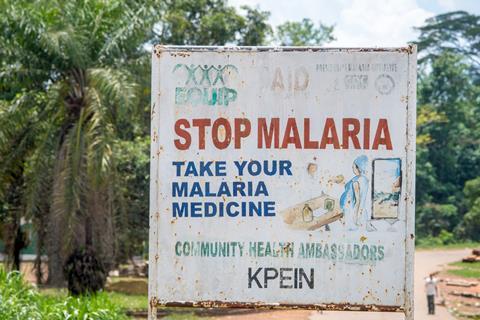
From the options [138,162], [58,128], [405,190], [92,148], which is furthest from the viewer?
[138,162]

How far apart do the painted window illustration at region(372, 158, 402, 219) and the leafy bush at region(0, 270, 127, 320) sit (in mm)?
5145

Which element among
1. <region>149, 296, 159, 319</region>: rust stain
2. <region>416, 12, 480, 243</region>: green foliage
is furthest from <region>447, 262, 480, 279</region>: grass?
<region>149, 296, 159, 319</region>: rust stain

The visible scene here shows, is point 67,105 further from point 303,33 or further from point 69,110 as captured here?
point 303,33

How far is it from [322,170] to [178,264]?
1.04 m

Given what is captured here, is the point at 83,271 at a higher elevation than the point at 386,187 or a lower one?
lower

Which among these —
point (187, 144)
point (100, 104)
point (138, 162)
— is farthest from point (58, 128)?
point (187, 144)

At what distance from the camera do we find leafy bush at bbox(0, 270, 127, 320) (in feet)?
29.9

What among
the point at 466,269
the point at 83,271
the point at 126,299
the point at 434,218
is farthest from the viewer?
the point at 434,218

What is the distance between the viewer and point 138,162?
71.2 feet

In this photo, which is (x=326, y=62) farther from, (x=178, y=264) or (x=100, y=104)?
(x=100, y=104)

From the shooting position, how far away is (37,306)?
32.1 feet

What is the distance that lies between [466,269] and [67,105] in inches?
802

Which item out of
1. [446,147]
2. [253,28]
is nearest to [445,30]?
[446,147]

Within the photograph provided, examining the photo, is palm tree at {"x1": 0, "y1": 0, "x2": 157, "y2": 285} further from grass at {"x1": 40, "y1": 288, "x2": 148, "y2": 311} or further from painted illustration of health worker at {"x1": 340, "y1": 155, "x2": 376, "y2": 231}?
painted illustration of health worker at {"x1": 340, "y1": 155, "x2": 376, "y2": 231}
